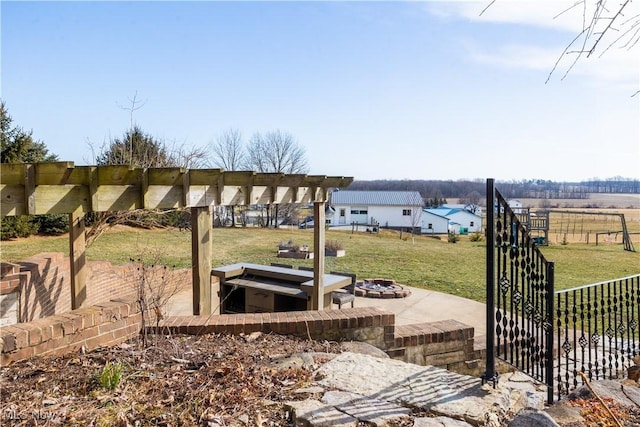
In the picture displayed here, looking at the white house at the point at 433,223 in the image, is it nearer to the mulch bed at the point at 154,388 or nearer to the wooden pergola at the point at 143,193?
the wooden pergola at the point at 143,193

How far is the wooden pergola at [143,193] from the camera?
3.21 metres

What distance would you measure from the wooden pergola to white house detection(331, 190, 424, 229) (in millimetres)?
40841

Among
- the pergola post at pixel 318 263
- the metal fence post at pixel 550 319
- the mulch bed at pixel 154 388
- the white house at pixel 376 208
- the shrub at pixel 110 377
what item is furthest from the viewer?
the white house at pixel 376 208

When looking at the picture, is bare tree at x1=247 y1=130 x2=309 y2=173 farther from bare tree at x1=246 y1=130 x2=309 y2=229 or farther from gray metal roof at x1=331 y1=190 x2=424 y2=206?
gray metal roof at x1=331 y1=190 x2=424 y2=206

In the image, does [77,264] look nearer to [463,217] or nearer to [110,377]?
[110,377]

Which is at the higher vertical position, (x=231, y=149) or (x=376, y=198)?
(x=231, y=149)

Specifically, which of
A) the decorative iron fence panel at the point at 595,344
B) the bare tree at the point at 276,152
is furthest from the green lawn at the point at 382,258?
the bare tree at the point at 276,152

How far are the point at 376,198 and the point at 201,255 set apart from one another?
4551cm

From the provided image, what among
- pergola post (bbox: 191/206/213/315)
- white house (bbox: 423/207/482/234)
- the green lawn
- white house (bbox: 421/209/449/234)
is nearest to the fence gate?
pergola post (bbox: 191/206/213/315)

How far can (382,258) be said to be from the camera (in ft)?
44.9

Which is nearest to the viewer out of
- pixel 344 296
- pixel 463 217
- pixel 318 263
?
pixel 318 263

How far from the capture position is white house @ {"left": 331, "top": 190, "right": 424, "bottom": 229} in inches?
1853

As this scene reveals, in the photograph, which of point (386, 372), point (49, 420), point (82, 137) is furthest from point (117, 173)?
point (82, 137)

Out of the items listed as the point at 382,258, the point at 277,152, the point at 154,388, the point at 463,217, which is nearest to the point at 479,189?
the point at 463,217
